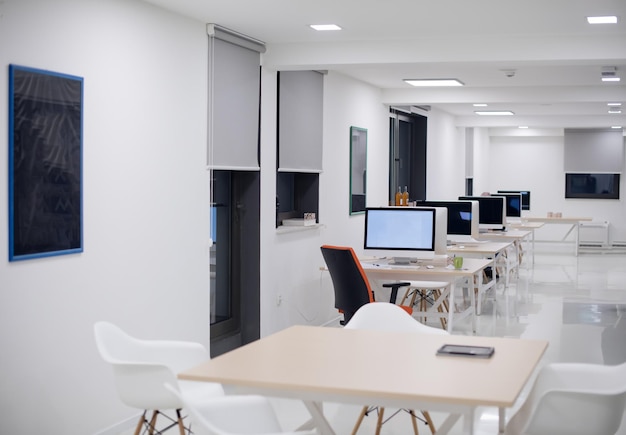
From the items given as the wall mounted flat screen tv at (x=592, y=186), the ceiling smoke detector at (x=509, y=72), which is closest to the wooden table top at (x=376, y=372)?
the ceiling smoke detector at (x=509, y=72)

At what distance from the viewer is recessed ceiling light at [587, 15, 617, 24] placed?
223 inches

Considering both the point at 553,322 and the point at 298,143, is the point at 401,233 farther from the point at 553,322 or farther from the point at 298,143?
the point at 553,322

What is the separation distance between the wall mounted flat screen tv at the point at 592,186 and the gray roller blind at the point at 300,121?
1184 cm

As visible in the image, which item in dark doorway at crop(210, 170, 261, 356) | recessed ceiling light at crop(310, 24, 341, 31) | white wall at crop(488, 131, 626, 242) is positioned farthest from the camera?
white wall at crop(488, 131, 626, 242)

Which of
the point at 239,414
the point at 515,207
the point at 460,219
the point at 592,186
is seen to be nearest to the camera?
the point at 239,414

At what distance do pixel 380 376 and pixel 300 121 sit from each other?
Answer: 4795mm

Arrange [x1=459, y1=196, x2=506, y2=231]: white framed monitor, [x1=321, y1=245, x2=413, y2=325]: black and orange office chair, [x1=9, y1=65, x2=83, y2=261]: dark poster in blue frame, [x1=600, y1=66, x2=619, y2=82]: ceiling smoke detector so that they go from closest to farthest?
[x1=9, y1=65, x2=83, y2=261]: dark poster in blue frame, [x1=321, y1=245, x2=413, y2=325]: black and orange office chair, [x1=600, y1=66, x2=619, y2=82]: ceiling smoke detector, [x1=459, y1=196, x2=506, y2=231]: white framed monitor

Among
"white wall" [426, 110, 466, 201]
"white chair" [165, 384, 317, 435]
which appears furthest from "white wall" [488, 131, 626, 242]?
"white chair" [165, 384, 317, 435]

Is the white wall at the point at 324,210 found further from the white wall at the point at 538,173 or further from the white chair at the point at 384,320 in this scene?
the white wall at the point at 538,173

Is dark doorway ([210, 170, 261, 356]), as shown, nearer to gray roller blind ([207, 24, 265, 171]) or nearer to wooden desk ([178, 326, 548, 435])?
gray roller blind ([207, 24, 265, 171])

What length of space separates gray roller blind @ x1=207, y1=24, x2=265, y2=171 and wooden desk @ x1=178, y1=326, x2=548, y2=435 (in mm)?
2587

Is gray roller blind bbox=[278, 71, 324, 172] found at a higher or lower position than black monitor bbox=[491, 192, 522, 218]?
higher

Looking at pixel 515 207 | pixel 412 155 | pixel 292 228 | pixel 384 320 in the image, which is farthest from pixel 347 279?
pixel 515 207

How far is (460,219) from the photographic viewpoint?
949 centimetres
